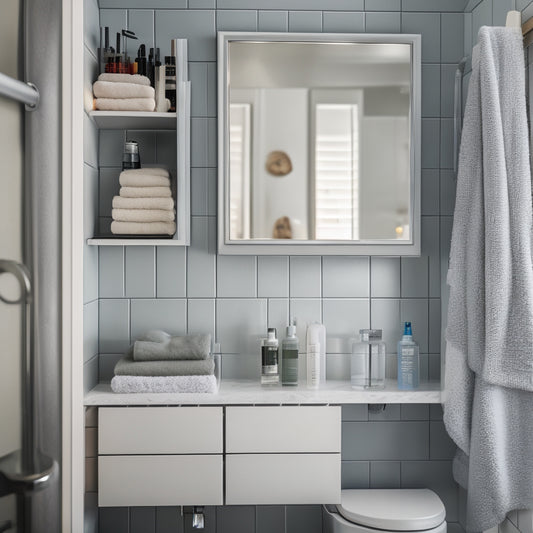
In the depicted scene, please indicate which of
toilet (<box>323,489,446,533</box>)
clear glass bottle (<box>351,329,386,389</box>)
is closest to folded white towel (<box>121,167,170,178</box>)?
clear glass bottle (<box>351,329,386,389</box>)

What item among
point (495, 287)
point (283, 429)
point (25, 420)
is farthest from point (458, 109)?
point (25, 420)

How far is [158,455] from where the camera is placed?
1871 millimetres

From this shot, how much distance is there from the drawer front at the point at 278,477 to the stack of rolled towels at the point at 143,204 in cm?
72

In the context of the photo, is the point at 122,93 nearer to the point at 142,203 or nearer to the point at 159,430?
the point at 142,203

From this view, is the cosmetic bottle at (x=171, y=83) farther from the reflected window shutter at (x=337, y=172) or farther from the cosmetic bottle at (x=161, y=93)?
the reflected window shutter at (x=337, y=172)

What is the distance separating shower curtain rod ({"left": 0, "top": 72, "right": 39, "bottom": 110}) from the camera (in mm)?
1403

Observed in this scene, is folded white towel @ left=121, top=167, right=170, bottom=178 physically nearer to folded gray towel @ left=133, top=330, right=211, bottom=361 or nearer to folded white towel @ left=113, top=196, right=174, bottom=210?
folded white towel @ left=113, top=196, right=174, bottom=210

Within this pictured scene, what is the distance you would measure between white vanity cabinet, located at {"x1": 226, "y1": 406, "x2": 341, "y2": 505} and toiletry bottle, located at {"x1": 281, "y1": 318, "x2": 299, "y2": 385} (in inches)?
4.7

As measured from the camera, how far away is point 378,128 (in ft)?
6.75

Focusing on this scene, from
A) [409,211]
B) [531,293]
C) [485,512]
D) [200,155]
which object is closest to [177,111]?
[200,155]

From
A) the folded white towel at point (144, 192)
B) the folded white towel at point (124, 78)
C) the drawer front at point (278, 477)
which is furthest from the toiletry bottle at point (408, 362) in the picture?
the folded white towel at point (124, 78)

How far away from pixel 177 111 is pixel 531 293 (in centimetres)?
111

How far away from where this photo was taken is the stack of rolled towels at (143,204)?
1.95 metres

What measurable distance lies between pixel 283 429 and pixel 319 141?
89 cm
